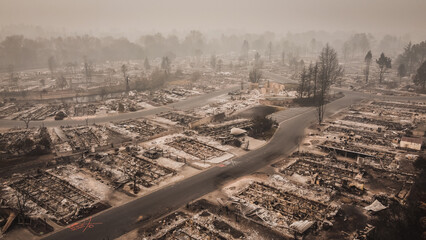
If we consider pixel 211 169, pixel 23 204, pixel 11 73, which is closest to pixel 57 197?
pixel 23 204

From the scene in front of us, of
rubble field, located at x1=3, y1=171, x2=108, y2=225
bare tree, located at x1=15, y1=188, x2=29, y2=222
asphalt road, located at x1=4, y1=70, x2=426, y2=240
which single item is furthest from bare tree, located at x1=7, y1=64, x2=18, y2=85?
bare tree, located at x1=15, y1=188, x2=29, y2=222

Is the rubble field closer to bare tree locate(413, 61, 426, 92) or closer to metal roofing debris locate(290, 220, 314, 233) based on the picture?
metal roofing debris locate(290, 220, 314, 233)

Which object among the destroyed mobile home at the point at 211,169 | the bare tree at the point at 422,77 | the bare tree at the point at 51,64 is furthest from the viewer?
the bare tree at the point at 51,64

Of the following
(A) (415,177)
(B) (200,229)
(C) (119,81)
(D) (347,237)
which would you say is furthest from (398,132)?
(C) (119,81)

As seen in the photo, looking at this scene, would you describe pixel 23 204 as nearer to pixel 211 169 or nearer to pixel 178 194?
pixel 178 194

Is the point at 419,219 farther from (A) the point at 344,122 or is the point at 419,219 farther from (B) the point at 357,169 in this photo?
(A) the point at 344,122

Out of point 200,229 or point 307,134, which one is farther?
point 307,134

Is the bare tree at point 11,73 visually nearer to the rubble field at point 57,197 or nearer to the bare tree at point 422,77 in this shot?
the rubble field at point 57,197

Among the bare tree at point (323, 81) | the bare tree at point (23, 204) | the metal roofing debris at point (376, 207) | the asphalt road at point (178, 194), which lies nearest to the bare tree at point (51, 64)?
the bare tree at point (323, 81)
